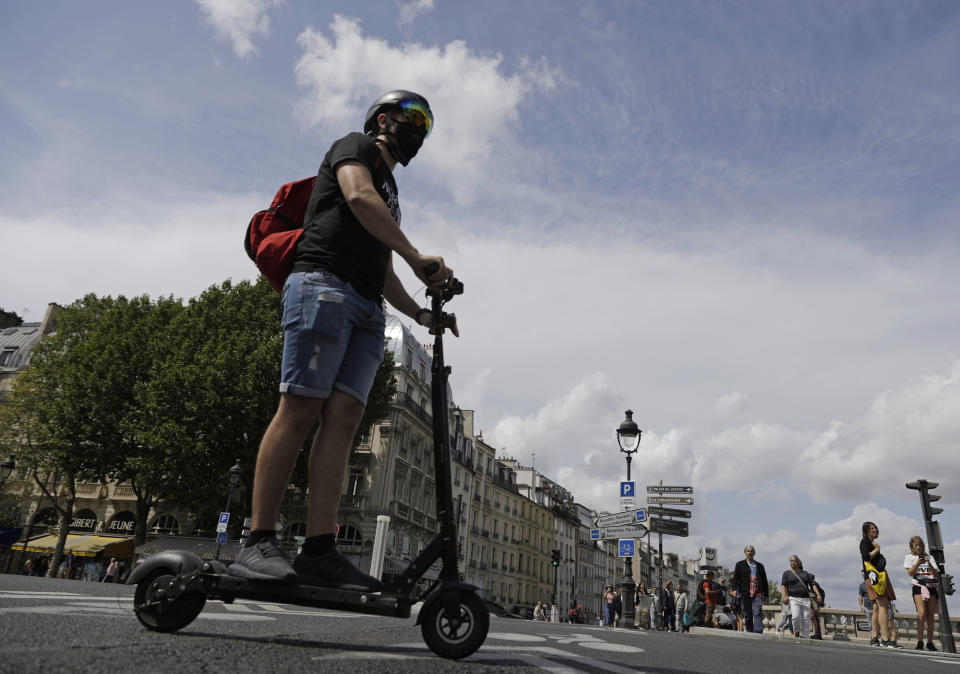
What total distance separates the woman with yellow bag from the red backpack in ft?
33.0

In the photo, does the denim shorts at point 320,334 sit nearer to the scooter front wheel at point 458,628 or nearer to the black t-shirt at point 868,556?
the scooter front wheel at point 458,628

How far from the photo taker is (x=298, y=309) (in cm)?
256

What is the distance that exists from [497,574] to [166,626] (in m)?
64.5

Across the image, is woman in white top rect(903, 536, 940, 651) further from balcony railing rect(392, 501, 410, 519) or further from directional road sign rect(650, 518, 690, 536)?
balcony railing rect(392, 501, 410, 519)

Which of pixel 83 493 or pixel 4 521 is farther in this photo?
pixel 83 493

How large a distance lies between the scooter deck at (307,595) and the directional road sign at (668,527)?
14.5 meters

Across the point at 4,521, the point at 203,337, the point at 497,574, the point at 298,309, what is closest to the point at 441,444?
the point at 298,309

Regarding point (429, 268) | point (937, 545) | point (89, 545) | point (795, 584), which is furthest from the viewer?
point (89, 545)

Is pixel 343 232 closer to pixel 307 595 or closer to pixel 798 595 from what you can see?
pixel 307 595

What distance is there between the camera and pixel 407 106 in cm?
305

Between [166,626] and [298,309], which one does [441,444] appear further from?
[166,626]

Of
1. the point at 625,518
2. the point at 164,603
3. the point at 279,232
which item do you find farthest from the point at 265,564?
the point at 625,518

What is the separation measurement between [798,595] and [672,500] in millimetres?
4479

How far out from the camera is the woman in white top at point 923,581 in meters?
9.81
